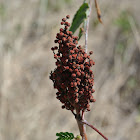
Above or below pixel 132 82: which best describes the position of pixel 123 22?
above

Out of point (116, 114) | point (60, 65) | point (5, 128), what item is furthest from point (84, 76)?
point (116, 114)

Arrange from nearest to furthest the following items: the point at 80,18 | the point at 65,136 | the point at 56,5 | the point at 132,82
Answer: the point at 65,136, the point at 80,18, the point at 132,82, the point at 56,5

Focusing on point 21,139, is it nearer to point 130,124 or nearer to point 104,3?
point 130,124

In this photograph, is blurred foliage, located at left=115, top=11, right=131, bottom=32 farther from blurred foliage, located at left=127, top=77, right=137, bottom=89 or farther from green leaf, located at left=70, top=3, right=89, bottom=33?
green leaf, located at left=70, top=3, right=89, bottom=33

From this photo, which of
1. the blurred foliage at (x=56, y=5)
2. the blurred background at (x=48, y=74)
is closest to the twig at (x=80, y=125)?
the blurred background at (x=48, y=74)

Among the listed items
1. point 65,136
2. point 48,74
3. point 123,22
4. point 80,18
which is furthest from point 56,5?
point 65,136

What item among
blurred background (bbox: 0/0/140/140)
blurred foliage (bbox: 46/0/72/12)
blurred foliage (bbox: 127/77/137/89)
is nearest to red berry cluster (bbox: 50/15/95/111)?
blurred background (bbox: 0/0/140/140)

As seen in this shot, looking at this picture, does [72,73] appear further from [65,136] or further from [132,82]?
[132,82]
